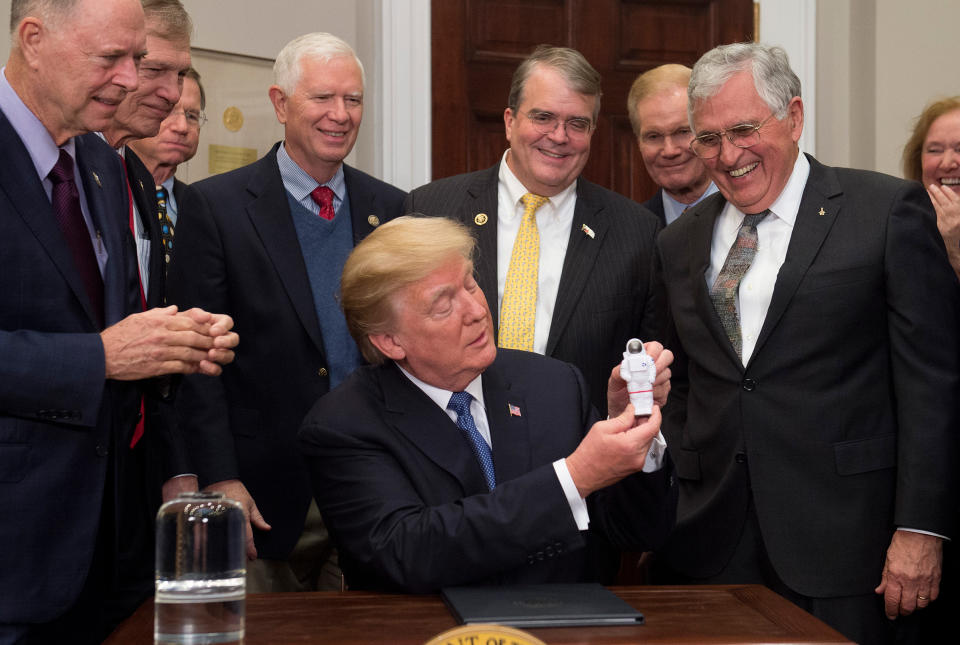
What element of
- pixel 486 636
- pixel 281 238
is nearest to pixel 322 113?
pixel 281 238

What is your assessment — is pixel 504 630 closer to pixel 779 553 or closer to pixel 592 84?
pixel 779 553

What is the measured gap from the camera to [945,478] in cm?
262

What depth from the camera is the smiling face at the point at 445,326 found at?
2369mm

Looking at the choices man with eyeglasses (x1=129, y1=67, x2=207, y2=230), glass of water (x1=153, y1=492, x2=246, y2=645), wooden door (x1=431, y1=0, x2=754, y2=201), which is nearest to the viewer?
glass of water (x1=153, y1=492, x2=246, y2=645)

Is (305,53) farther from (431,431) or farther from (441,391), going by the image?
(431,431)

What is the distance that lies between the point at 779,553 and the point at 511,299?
1.08 m

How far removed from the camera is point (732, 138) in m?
2.85

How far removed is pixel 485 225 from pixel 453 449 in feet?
4.05

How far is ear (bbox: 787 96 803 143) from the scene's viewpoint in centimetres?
286

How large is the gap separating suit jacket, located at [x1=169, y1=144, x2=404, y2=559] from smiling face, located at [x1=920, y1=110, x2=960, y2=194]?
6.62 ft

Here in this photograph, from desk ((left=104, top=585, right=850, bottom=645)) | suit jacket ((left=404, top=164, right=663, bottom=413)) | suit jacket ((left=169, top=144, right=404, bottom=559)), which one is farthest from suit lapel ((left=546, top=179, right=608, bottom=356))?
desk ((left=104, top=585, right=850, bottom=645))

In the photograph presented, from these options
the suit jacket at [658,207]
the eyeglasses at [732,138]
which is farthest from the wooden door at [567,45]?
the eyeglasses at [732,138]

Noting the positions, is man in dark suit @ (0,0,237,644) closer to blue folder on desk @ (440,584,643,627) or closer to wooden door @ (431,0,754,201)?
blue folder on desk @ (440,584,643,627)

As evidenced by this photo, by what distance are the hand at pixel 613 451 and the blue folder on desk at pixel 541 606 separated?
21 centimetres
